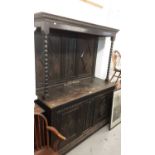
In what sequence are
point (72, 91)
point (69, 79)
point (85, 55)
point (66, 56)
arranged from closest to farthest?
point (72, 91) → point (66, 56) → point (69, 79) → point (85, 55)

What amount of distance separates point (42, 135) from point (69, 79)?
1.05m

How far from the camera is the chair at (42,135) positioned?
1.48 meters

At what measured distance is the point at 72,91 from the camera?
2062 millimetres

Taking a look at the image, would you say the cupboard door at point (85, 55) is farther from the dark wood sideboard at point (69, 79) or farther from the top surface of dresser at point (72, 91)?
the top surface of dresser at point (72, 91)

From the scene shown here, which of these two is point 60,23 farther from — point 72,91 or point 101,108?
point 101,108

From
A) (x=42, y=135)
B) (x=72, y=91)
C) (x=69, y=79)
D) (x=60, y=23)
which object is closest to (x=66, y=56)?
(x=69, y=79)

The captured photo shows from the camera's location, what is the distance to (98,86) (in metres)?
2.38

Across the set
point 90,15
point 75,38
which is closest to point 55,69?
point 75,38

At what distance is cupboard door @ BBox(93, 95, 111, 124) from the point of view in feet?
7.52

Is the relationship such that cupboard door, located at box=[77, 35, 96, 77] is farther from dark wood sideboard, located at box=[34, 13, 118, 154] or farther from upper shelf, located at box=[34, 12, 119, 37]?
upper shelf, located at box=[34, 12, 119, 37]

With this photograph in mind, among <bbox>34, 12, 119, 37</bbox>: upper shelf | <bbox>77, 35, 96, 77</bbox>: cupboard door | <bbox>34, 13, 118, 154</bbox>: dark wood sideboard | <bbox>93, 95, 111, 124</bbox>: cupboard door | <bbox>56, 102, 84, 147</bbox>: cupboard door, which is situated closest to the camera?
<bbox>34, 12, 119, 37</bbox>: upper shelf

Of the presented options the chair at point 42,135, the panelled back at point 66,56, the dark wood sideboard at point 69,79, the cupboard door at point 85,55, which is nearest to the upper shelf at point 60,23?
the dark wood sideboard at point 69,79

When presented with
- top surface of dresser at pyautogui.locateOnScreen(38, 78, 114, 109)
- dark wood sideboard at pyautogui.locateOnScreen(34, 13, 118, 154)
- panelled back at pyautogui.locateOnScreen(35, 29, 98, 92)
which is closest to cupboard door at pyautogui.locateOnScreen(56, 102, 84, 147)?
dark wood sideboard at pyautogui.locateOnScreen(34, 13, 118, 154)

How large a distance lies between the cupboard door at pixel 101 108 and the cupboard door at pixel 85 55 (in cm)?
59
